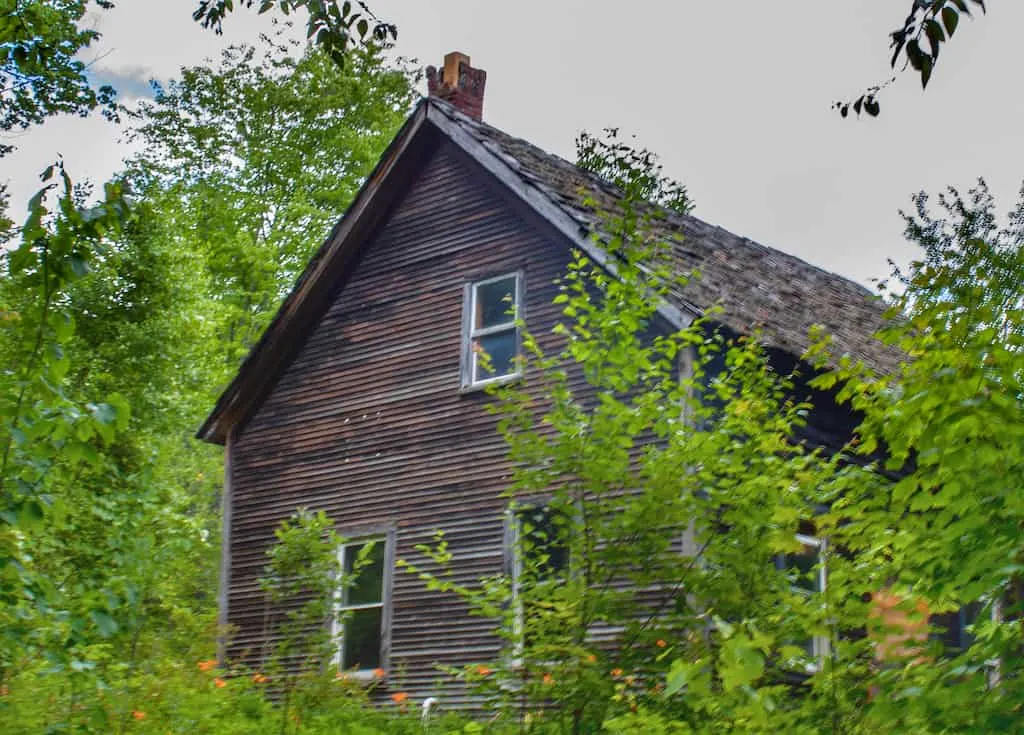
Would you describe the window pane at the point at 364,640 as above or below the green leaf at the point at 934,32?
below

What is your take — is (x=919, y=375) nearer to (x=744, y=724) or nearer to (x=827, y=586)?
(x=827, y=586)

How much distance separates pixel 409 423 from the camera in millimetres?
17359

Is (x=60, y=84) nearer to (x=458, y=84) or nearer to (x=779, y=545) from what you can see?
(x=458, y=84)

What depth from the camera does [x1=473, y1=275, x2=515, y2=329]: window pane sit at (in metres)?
17.3

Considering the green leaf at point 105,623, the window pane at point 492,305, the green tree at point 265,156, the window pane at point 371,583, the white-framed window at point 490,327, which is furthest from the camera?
the green tree at point 265,156

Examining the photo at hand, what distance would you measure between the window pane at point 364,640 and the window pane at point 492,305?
149 inches

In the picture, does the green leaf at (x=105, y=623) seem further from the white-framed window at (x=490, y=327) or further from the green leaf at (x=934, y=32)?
the white-framed window at (x=490, y=327)

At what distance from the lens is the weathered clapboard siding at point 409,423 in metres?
16.3

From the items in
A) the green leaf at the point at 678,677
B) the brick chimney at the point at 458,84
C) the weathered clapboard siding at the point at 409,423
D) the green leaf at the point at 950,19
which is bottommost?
the green leaf at the point at 678,677

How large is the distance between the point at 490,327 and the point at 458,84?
4633mm

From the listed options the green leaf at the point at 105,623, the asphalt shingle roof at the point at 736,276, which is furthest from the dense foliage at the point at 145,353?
the asphalt shingle roof at the point at 736,276

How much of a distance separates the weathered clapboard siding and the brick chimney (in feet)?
5.94

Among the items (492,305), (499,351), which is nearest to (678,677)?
(499,351)

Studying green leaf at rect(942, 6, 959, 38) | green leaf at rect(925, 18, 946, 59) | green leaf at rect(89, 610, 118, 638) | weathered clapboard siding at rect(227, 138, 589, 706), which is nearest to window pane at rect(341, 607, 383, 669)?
weathered clapboard siding at rect(227, 138, 589, 706)
